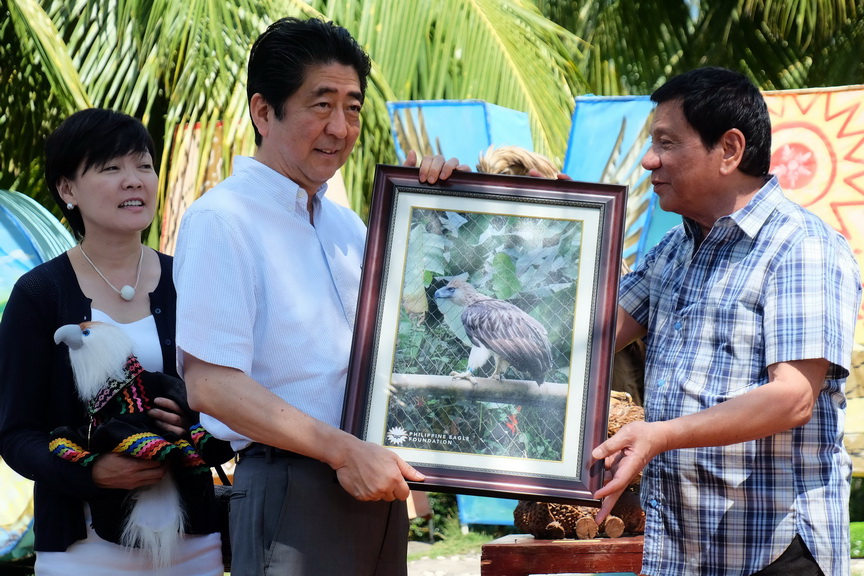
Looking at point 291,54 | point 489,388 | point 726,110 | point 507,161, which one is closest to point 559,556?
point 489,388

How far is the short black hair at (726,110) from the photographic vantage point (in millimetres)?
2164

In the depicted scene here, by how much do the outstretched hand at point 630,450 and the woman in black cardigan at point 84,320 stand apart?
38.3 inches

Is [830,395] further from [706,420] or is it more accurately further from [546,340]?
[546,340]

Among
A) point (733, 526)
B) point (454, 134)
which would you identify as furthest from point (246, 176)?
point (454, 134)

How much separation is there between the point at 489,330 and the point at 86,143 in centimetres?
129

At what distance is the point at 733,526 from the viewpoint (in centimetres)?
210

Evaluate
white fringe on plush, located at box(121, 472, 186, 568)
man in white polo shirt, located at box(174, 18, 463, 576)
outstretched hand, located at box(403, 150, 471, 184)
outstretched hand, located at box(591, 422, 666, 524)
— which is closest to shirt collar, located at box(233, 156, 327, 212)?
man in white polo shirt, located at box(174, 18, 463, 576)

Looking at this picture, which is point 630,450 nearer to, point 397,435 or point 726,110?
point 397,435

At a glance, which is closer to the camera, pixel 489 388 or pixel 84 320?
pixel 489 388

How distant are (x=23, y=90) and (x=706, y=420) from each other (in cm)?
554

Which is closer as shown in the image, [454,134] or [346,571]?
[346,571]

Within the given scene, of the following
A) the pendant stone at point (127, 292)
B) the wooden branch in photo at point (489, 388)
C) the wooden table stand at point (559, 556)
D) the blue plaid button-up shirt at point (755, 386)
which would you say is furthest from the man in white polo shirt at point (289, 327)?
the wooden table stand at point (559, 556)

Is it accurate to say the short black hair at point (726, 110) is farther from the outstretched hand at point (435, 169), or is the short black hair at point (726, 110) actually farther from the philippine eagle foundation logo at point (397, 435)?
the philippine eagle foundation logo at point (397, 435)

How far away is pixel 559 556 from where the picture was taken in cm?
303
